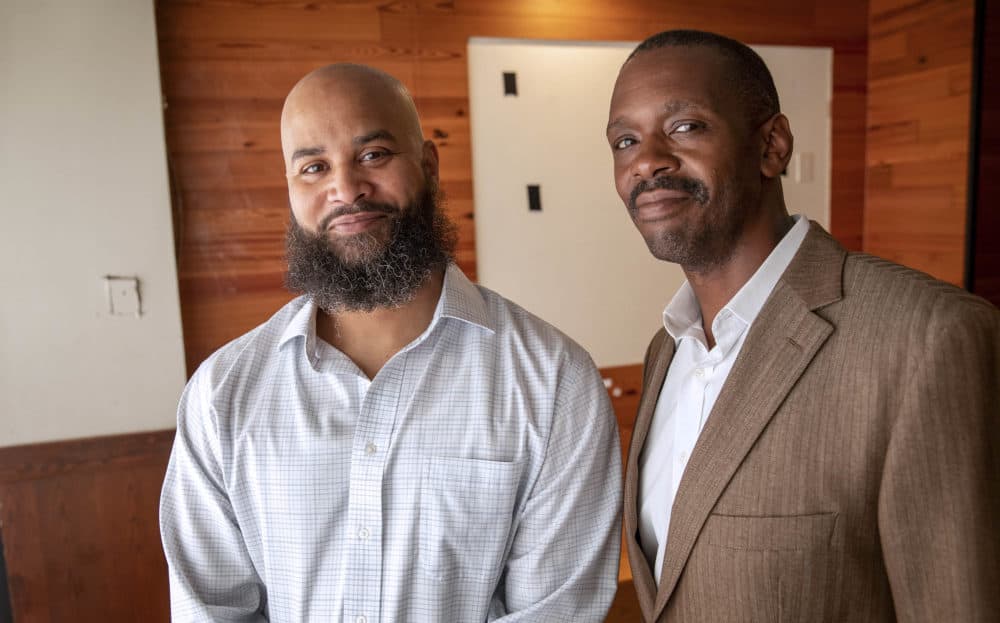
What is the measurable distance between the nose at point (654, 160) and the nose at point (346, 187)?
0.49m

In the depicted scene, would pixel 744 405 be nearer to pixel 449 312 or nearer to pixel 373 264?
pixel 449 312

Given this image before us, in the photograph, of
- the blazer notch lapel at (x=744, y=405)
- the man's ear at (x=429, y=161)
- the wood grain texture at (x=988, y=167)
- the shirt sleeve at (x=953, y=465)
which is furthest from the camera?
the wood grain texture at (x=988, y=167)

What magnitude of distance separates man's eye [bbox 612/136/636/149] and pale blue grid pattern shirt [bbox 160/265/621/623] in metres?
0.39

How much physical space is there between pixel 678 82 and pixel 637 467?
0.71 metres

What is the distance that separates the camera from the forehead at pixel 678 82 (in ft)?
4.28

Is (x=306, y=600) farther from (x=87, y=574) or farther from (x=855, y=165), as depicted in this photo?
(x=855, y=165)

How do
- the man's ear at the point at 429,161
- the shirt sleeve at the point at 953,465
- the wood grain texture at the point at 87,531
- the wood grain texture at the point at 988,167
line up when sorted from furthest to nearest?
the wood grain texture at the point at 988,167 → the wood grain texture at the point at 87,531 → the man's ear at the point at 429,161 → the shirt sleeve at the point at 953,465

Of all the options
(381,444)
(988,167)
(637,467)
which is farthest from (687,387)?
(988,167)

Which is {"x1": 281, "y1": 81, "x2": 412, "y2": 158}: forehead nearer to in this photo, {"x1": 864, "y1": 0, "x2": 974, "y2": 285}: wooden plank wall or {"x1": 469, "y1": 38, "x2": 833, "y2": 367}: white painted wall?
{"x1": 469, "y1": 38, "x2": 833, "y2": 367}: white painted wall

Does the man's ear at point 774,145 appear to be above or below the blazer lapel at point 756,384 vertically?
above

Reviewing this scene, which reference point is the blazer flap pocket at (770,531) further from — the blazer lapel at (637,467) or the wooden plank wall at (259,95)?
the wooden plank wall at (259,95)

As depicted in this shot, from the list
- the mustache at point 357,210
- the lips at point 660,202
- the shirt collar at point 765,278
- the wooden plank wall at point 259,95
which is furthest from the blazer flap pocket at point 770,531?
the wooden plank wall at point 259,95

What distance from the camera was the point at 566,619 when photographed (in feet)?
4.37

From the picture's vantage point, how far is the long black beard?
4.63 ft
